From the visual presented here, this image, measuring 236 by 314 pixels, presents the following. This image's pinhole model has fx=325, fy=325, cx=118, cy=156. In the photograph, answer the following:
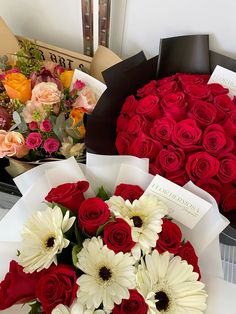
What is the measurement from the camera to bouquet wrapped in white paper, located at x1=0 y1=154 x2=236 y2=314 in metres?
0.50

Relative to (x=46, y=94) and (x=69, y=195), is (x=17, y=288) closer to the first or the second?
(x=69, y=195)

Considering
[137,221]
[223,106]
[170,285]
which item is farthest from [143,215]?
[223,106]

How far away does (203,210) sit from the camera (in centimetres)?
60

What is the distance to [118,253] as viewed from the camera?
506 mm

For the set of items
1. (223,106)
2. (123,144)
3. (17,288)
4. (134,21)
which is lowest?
(17,288)

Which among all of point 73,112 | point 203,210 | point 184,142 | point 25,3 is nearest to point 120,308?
point 203,210

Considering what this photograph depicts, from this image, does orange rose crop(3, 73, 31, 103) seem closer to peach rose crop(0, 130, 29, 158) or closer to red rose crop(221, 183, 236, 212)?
peach rose crop(0, 130, 29, 158)

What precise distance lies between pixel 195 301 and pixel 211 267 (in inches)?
4.6

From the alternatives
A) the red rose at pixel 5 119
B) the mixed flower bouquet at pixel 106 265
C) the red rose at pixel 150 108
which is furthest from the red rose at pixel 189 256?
the red rose at pixel 5 119

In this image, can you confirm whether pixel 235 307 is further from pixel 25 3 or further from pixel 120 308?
pixel 25 3

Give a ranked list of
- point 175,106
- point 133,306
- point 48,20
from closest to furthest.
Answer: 1. point 133,306
2. point 175,106
3. point 48,20

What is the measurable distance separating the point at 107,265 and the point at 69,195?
0.14 metres

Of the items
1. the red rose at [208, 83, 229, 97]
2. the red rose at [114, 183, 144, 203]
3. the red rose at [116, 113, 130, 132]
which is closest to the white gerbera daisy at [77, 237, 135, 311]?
the red rose at [114, 183, 144, 203]

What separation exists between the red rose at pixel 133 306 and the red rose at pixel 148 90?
1.57 feet
